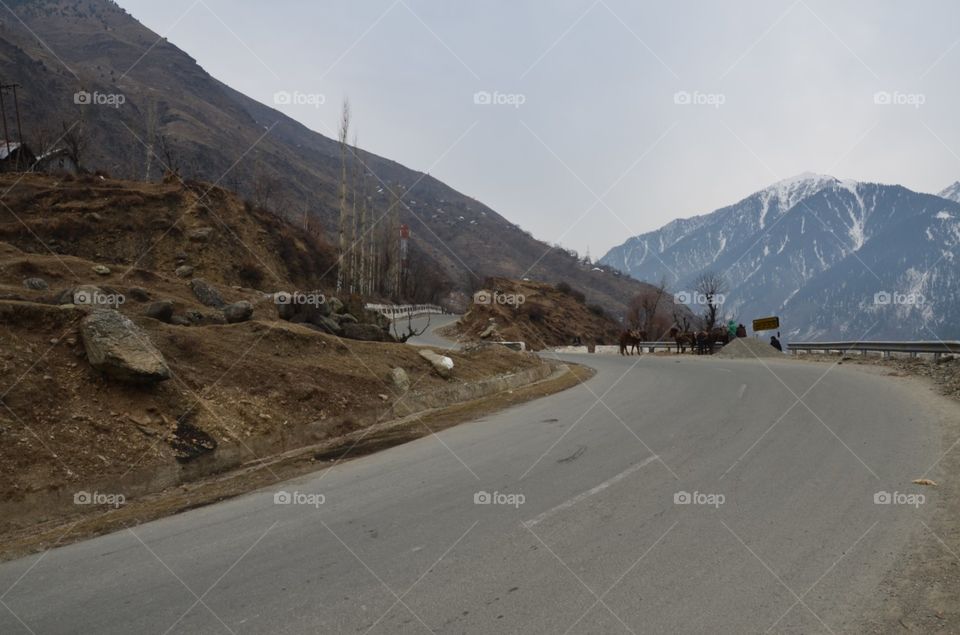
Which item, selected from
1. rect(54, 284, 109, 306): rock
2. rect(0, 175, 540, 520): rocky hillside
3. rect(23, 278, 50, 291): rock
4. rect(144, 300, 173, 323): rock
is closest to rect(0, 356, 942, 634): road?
rect(0, 175, 540, 520): rocky hillside

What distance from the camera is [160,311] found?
14297mm

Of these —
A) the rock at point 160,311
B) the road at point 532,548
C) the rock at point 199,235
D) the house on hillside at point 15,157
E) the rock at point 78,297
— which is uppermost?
the house on hillside at point 15,157

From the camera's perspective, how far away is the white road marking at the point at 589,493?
20.9 ft

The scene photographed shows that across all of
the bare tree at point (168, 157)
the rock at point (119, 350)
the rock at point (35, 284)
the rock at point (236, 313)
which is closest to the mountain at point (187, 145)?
the bare tree at point (168, 157)

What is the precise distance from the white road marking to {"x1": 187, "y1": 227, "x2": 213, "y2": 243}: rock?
34552mm

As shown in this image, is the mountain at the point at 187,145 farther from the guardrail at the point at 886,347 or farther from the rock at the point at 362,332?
the rock at the point at 362,332

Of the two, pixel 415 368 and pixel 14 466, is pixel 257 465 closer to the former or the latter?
pixel 14 466

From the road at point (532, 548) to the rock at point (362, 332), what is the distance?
1012cm

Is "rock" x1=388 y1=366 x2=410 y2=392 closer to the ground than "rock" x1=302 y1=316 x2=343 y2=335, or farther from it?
closer to the ground

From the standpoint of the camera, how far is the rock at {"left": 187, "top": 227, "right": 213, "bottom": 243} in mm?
37188

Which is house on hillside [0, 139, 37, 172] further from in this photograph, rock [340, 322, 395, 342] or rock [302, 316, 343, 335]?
rock [340, 322, 395, 342]

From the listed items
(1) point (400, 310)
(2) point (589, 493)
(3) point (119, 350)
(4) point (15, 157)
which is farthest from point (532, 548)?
(1) point (400, 310)

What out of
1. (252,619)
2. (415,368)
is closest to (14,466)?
(252,619)

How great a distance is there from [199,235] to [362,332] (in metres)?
22.1
